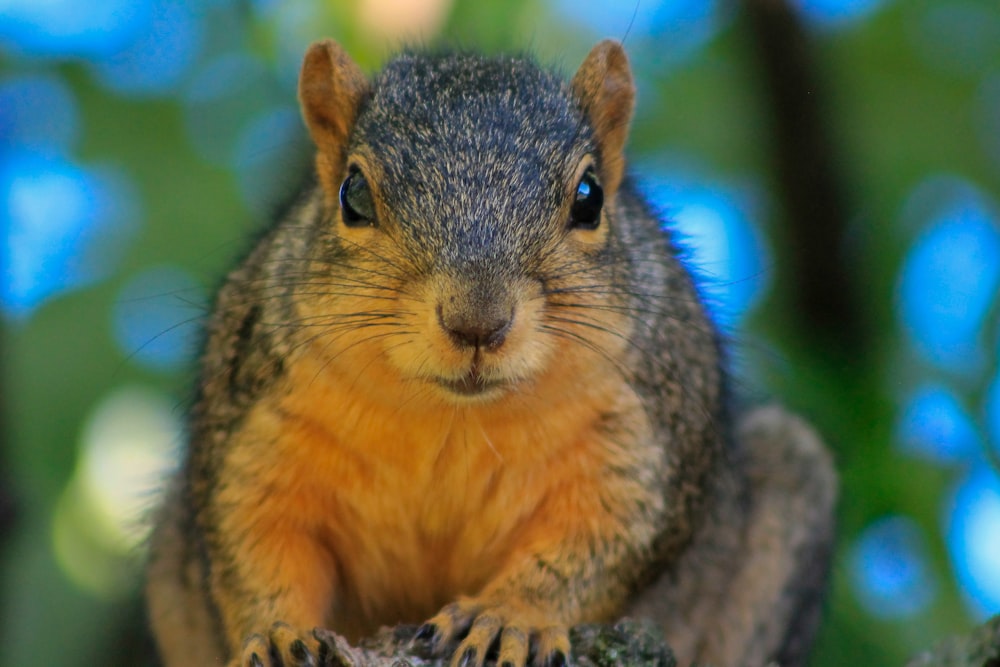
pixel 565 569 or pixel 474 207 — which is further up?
pixel 474 207

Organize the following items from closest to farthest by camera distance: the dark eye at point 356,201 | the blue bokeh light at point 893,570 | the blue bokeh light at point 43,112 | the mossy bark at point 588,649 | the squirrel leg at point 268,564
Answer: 1. the mossy bark at point 588,649
2. the dark eye at point 356,201
3. the squirrel leg at point 268,564
4. the blue bokeh light at point 893,570
5. the blue bokeh light at point 43,112

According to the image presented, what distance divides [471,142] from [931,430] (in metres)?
2.06

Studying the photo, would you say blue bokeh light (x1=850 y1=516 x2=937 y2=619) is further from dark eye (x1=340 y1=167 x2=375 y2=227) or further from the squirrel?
dark eye (x1=340 y1=167 x2=375 y2=227)

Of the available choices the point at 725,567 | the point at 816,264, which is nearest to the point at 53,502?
the point at 725,567

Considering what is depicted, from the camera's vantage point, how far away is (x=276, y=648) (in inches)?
119

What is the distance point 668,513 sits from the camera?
3693 millimetres

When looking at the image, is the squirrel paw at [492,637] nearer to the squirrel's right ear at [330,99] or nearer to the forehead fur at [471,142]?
the forehead fur at [471,142]

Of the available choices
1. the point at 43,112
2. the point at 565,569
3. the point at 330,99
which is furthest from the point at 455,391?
the point at 43,112

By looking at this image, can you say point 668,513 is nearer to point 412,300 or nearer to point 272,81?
point 412,300

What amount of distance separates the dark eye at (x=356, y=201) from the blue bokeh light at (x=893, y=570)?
7.05ft

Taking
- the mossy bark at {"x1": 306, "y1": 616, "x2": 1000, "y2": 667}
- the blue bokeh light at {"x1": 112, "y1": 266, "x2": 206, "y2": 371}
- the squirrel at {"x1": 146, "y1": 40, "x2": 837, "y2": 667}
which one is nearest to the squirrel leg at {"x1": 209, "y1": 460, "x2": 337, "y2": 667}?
the squirrel at {"x1": 146, "y1": 40, "x2": 837, "y2": 667}

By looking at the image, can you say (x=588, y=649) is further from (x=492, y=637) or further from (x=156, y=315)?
(x=156, y=315)

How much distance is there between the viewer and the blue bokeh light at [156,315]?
14.7 feet

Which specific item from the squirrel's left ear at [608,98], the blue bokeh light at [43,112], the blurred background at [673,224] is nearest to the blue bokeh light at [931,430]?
the blurred background at [673,224]
